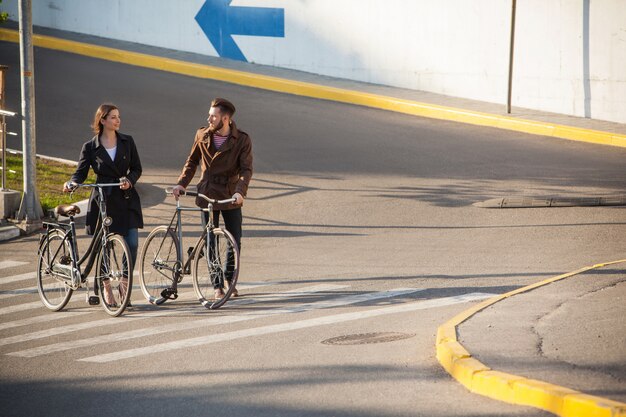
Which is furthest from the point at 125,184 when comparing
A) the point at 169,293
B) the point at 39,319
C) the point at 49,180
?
the point at 49,180

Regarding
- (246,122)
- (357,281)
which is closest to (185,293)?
(357,281)

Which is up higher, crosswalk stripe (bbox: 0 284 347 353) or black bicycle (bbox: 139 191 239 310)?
black bicycle (bbox: 139 191 239 310)

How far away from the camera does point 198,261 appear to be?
10609 mm

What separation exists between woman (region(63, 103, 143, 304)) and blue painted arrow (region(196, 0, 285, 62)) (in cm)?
1565

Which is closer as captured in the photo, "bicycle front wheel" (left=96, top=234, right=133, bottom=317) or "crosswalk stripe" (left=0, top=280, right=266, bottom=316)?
"bicycle front wheel" (left=96, top=234, right=133, bottom=317)

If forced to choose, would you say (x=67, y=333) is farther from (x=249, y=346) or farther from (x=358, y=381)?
(x=358, y=381)

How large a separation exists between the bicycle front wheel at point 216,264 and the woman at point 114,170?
67cm

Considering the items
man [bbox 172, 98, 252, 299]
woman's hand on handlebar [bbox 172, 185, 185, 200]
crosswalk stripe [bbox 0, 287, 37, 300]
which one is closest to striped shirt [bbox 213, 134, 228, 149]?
man [bbox 172, 98, 252, 299]

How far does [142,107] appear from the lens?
72.9 feet

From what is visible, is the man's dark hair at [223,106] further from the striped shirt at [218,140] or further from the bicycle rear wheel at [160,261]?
the bicycle rear wheel at [160,261]

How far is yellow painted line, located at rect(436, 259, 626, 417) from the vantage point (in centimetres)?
619

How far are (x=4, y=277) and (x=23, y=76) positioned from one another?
3692 mm

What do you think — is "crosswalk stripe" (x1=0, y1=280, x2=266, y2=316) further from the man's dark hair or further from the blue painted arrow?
the blue painted arrow

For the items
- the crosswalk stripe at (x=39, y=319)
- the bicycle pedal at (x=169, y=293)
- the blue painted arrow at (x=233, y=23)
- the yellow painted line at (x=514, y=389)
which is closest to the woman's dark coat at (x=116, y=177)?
the bicycle pedal at (x=169, y=293)
